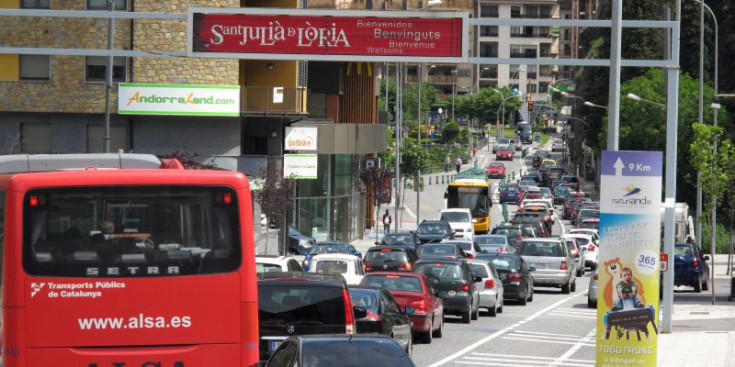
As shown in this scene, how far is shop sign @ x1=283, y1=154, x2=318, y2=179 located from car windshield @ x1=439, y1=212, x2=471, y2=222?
9.42m

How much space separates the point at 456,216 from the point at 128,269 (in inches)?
2053

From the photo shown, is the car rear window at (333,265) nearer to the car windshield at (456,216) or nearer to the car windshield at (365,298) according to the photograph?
the car windshield at (365,298)

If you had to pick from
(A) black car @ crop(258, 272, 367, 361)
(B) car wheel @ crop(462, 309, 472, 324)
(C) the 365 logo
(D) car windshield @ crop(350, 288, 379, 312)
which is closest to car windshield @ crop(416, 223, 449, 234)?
(B) car wheel @ crop(462, 309, 472, 324)

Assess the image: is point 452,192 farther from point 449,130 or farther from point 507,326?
point 449,130

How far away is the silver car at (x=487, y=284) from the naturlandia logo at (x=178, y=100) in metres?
20.4

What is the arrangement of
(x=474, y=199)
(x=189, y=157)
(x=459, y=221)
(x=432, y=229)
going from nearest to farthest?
1. (x=189, y=157)
2. (x=432, y=229)
3. (x=459, y=221)
4. (x=474, y=199)

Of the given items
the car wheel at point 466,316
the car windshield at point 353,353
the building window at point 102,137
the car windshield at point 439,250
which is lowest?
the car wheel at point 466,316

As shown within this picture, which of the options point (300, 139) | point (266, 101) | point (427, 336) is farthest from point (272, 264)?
point (300, 139)

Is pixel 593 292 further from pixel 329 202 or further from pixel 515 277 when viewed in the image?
pixel 329 202

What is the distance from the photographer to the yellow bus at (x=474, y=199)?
74562mm

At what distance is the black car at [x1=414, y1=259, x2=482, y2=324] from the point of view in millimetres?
31000

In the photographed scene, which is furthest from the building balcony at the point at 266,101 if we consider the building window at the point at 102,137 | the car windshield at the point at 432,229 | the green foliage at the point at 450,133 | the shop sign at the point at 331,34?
the green foliage at the point at 450,133

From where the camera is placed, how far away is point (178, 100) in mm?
51812

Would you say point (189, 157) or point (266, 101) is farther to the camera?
point (266, 101)
